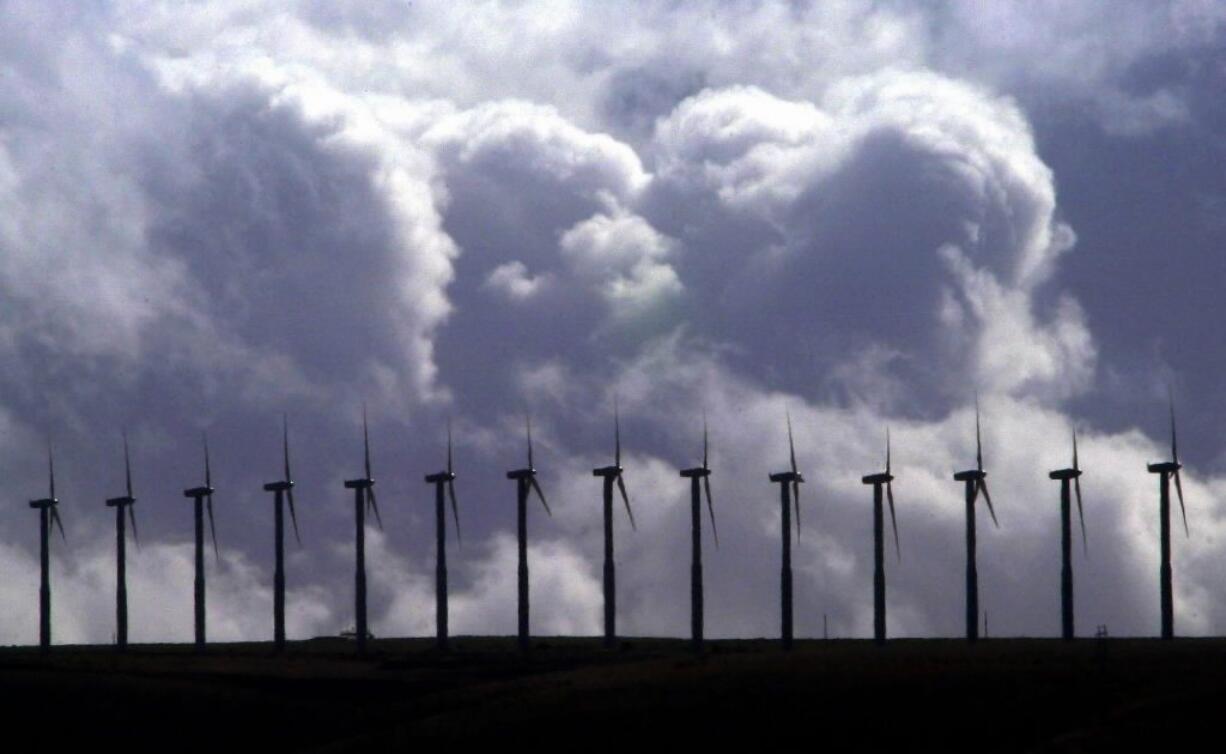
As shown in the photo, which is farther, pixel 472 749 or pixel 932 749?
pixel 472 749

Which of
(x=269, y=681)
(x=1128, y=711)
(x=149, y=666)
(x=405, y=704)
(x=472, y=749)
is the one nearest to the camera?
(x=1128, y=711)

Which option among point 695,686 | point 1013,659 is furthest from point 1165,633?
point 695,686

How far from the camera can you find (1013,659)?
14475cm

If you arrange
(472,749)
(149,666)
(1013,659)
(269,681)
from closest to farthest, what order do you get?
(472,749) < (1013,659) < (269,681) < (149,666)

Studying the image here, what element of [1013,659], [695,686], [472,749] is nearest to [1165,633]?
[1013,659]

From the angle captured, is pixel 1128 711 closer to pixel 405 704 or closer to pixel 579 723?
pixel 579 723

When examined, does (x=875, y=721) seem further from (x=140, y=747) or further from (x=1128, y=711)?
(x=140, y=747)

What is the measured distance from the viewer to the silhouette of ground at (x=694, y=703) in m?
126

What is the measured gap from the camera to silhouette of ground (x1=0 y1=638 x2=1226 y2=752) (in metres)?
126

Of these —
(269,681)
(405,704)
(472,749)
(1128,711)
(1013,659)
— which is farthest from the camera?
(269,681)

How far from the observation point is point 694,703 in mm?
136375

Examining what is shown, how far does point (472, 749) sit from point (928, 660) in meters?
29.4

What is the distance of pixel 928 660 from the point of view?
145000 millimetres

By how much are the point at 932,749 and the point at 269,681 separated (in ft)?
213
